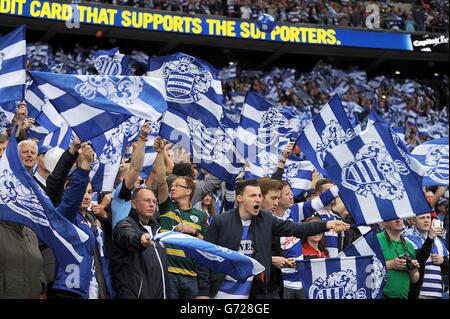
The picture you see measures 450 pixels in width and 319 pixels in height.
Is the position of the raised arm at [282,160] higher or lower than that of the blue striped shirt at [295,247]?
higher

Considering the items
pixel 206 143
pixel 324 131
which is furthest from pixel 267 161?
pixel 206 143

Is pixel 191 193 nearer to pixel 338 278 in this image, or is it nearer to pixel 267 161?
pixel 338 278

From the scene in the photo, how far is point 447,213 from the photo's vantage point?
513 inches

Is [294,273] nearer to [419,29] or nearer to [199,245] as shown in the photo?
[199,245]

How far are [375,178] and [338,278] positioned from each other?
3.08 ft

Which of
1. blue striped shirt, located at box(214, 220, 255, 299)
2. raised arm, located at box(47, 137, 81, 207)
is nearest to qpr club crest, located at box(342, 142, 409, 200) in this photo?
blue striped shirt, located at box(214, 220, 255, 299)

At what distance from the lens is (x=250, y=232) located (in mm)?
7191

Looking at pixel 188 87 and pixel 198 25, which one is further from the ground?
pixel 198 25

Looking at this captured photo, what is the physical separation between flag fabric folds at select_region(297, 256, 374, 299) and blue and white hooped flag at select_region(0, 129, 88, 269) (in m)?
2.03

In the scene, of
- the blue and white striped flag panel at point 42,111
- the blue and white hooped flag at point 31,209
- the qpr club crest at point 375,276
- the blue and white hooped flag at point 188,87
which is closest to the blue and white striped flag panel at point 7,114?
the blue and white striped flag panel at point 42,111

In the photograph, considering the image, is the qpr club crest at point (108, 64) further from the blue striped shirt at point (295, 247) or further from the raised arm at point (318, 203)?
the blue striped shirt at point (295, 247)

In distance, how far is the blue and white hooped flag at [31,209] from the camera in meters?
6.26

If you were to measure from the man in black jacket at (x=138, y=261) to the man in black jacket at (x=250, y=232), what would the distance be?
369mm
